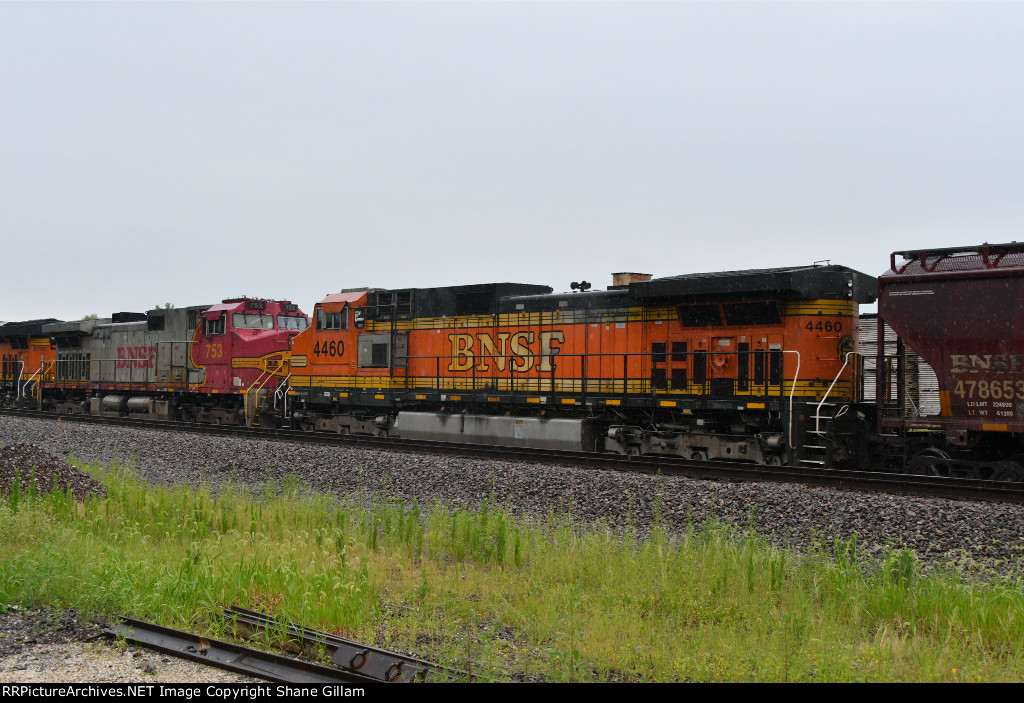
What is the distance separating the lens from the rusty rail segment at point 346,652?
17.1 ft

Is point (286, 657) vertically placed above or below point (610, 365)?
below

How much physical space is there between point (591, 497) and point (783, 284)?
568 cm

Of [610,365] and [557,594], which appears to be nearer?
[557,594]

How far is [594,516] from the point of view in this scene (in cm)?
1062

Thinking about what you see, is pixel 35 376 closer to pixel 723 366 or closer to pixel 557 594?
pixel 723 366

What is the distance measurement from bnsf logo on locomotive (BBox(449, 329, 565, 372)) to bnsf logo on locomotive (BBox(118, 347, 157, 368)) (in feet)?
47.5

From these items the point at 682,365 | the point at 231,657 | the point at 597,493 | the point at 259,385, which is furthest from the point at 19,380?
the point at 231,657

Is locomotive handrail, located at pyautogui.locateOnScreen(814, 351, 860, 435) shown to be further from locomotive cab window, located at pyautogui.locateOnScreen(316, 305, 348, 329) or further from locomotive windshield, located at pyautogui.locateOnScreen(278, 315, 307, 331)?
locomotive windshield, located at pyautogui.locateOnScreen(278, 315, 307, 331)

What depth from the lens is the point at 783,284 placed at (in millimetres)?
14594

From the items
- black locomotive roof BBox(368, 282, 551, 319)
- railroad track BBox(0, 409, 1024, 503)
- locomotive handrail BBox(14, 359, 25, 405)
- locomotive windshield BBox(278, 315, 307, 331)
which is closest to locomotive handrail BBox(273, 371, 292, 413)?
locomotive windshield BBox(278, 315, 307, 331)

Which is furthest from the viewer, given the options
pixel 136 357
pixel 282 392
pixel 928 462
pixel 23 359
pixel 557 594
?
pixel 23 359
